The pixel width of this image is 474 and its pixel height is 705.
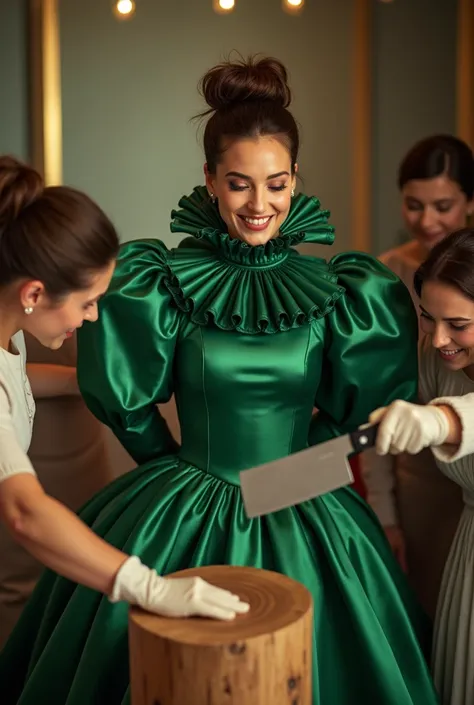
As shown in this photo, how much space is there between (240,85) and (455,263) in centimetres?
46

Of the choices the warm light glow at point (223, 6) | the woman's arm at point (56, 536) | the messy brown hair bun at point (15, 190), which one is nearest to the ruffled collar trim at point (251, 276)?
the messy brown hair bun at point (15, 190)

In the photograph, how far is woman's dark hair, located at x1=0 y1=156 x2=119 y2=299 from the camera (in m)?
1.33

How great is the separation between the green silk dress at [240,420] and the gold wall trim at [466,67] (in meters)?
0.98

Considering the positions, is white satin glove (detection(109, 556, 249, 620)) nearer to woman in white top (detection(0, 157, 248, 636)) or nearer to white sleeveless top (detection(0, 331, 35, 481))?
woman in white top (detection(0, 157, 248, 636))

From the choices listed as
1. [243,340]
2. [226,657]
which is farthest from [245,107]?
[226,657]

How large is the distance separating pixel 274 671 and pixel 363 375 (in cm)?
61

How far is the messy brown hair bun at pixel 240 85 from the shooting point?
164cm

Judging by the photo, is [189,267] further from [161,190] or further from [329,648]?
[161,190]

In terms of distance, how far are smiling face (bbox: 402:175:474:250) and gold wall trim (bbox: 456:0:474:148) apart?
0.57 m

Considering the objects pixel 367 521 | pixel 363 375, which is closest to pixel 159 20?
pixel 363 375

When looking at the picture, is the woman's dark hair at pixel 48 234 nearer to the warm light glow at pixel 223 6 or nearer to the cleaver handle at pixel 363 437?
the cleaver handle at pixel 363 437

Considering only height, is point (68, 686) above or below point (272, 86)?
below

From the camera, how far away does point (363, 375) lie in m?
1.68

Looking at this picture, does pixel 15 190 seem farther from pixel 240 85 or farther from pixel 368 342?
pixel 368 342
